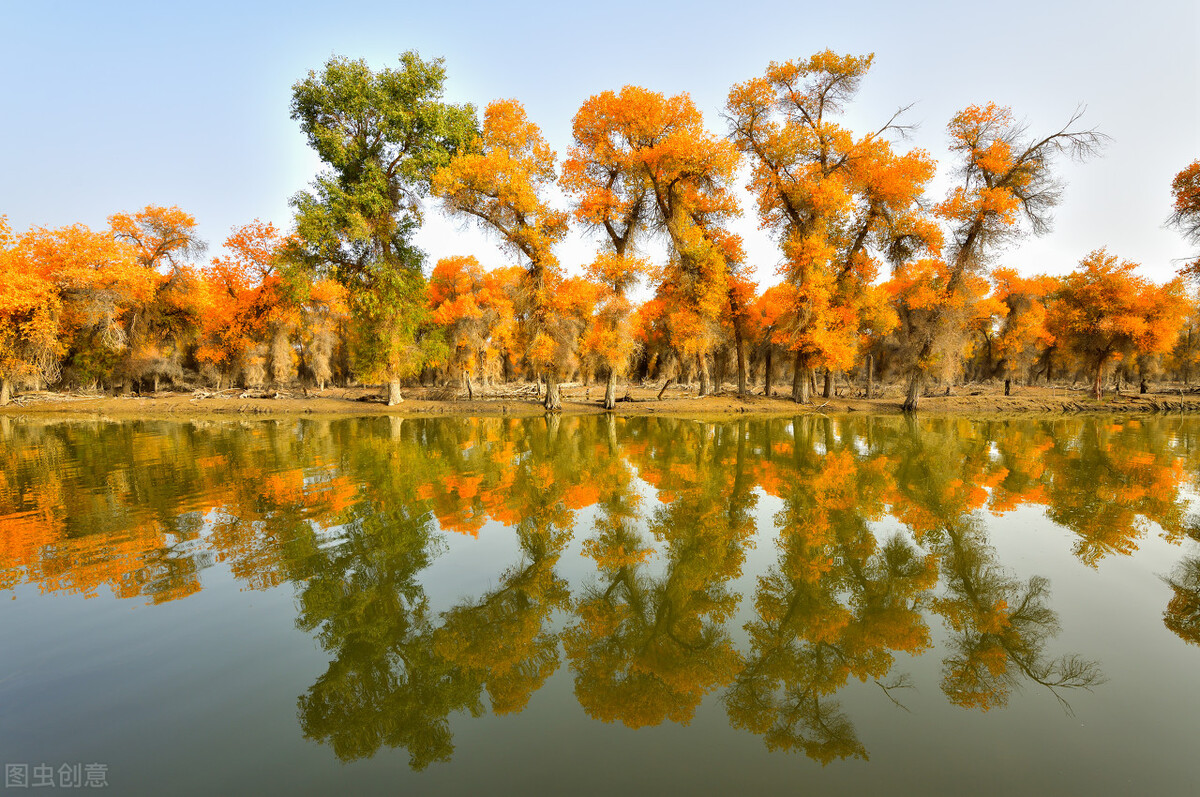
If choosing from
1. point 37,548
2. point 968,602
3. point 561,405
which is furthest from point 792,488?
point 561,405

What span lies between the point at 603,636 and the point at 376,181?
33122mm

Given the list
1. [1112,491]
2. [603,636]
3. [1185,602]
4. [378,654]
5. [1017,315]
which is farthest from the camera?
[1017,315]

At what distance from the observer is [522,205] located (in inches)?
1177

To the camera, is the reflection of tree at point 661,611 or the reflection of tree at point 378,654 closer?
the reflection of tree at point 378,654

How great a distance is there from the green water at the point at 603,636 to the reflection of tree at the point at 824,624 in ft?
0.11

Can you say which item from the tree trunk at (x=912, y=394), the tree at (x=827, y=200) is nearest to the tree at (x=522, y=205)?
the tree at (x=827, y=200)

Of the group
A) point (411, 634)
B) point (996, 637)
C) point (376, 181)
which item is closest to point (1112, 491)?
point (996, 637)

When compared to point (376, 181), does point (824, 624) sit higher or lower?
lower

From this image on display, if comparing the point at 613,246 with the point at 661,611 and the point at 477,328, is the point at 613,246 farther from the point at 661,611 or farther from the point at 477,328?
the point at 661,611

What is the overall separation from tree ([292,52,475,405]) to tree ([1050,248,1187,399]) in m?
49.7

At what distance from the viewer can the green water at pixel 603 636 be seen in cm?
375

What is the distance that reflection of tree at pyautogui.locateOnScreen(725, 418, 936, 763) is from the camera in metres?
4.27

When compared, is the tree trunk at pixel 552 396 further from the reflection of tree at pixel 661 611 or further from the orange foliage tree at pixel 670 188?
the reflection of tree at pixel 661 611

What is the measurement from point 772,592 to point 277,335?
49243 millimetres
